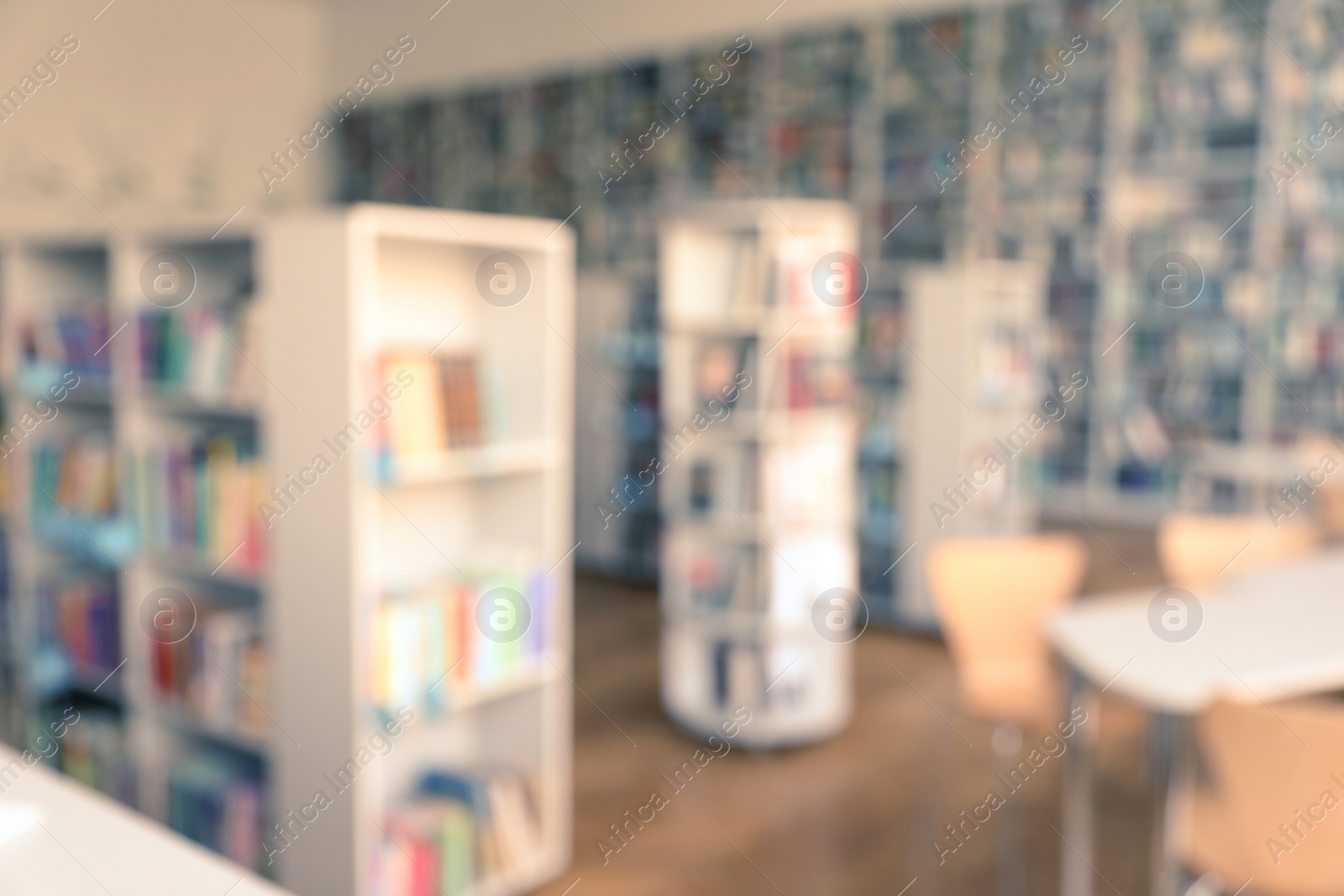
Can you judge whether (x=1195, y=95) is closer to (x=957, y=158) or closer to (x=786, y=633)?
(x=957, y=158)

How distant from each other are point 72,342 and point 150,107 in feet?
20.0

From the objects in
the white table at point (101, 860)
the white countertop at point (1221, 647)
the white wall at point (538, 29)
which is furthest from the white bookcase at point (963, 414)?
the white table at point (101, 860)

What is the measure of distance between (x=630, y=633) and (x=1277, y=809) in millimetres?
3850

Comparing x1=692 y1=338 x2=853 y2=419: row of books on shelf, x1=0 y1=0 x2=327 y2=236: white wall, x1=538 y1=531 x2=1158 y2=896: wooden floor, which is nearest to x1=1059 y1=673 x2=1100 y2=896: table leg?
x1=538 y1=531 x2=1158 y2=896: wooden floor

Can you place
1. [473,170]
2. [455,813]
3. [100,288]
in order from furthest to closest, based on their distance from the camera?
[473,170] → [100,288] → [455,813]

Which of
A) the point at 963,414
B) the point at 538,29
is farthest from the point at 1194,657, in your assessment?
the point at 538,29

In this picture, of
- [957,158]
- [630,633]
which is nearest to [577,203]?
[957,158]

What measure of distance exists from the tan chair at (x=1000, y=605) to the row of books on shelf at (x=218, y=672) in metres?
1.90

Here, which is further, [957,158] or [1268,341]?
[957,158]

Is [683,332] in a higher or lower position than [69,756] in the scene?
higher

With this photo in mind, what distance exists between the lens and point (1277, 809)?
2018 mm

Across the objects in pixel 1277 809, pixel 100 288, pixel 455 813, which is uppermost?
pixel 100 288

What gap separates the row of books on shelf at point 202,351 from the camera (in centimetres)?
279

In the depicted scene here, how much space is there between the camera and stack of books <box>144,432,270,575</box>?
9.24 ft
